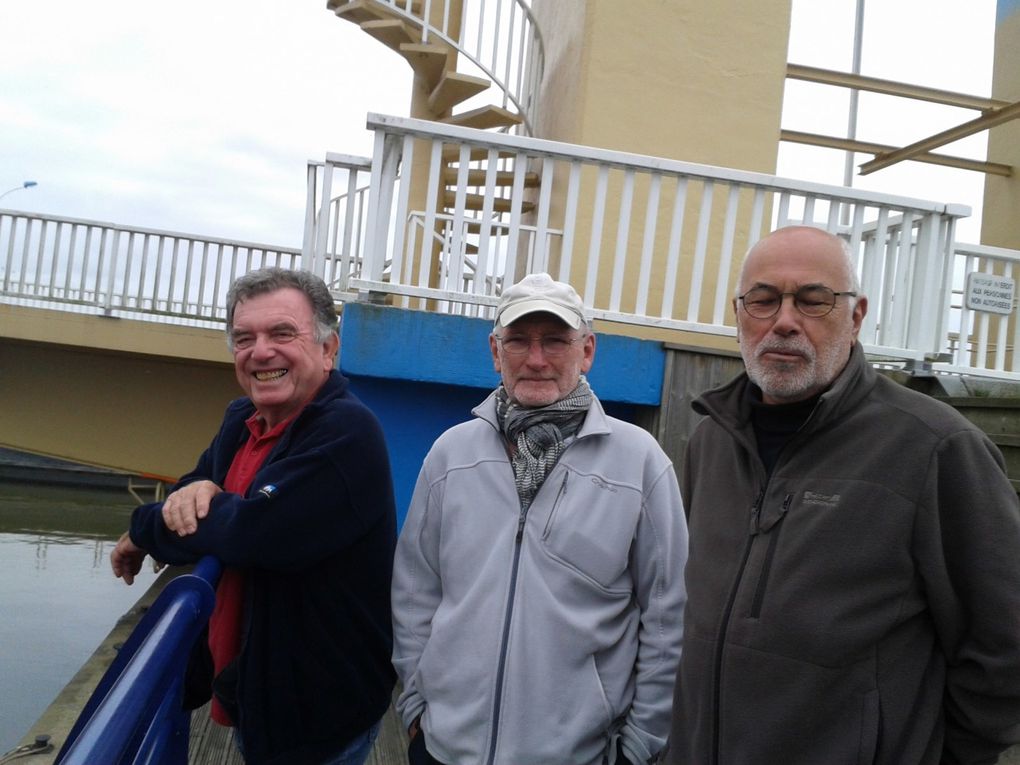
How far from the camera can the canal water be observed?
9188mm

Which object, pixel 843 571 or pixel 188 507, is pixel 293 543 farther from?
pixel 843 571

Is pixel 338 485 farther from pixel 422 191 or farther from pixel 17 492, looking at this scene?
pixel 17 492

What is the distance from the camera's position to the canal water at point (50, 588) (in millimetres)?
9188

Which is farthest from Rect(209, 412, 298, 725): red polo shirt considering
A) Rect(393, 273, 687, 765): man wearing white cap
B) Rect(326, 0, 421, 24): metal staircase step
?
Rect(326, 0, 421, 24): metal staircase step

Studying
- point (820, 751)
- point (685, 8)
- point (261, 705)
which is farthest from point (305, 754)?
point (685, 8)

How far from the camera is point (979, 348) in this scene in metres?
5.41

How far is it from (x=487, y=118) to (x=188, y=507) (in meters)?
6.79

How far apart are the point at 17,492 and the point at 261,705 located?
25.5 m

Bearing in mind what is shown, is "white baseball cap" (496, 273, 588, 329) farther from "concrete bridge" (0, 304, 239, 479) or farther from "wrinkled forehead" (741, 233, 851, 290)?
"concrete bridge" (0, 304, 239, 479)

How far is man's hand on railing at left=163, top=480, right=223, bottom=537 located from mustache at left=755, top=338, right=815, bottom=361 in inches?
44.5

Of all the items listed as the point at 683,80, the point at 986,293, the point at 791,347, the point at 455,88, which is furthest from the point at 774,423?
the point at 455,88

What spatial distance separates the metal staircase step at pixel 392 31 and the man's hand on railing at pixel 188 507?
6639 mm

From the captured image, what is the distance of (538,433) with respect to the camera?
193 centimetres

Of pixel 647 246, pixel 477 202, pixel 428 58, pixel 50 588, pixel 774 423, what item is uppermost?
pixel 428 58
